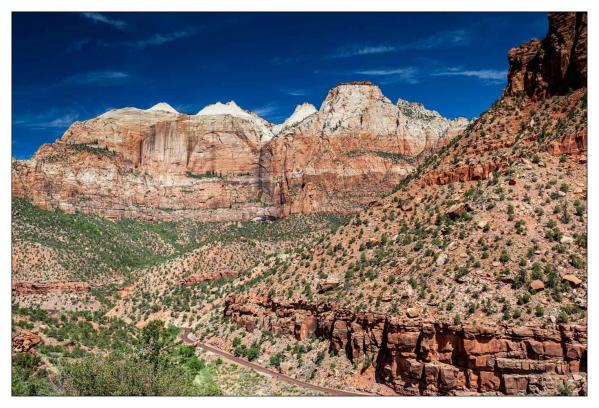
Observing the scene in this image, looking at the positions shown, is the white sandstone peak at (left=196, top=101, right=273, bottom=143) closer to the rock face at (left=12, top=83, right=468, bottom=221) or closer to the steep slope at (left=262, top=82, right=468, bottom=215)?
the rock face at (left=12, top=83, right=468, bottom=221)

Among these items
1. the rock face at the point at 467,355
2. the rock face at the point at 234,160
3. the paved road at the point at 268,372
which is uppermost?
the rock face at the point at 234,160

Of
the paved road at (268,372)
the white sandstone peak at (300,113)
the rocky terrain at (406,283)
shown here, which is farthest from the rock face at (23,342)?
the white sandstone peak at (300,113)

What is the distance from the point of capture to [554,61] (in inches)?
1689

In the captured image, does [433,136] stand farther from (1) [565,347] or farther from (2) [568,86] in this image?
(1) [565,347]

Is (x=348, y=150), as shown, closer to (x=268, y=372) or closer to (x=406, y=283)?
(x=268, y=372)


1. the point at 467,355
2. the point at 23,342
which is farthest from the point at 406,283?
the point at 23,342

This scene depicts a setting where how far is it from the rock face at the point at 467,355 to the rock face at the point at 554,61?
74.8ft

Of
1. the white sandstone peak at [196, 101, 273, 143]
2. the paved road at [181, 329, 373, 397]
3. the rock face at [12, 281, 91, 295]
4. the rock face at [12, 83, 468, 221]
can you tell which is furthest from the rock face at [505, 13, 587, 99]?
the white sandstone peak at [196, 101, 273, 143]

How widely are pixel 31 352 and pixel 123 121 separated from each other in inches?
4834

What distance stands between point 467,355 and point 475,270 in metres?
6.35

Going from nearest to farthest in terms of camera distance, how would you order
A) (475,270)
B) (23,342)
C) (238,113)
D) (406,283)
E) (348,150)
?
(475,270), (23,342), (406,283), (348,150), (238,113)

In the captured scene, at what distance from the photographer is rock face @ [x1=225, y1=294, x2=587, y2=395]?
87.9 ft

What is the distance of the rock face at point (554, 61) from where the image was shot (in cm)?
4006

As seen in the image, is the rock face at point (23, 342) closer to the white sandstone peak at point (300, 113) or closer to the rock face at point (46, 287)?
the rock face at point (46, 287)
